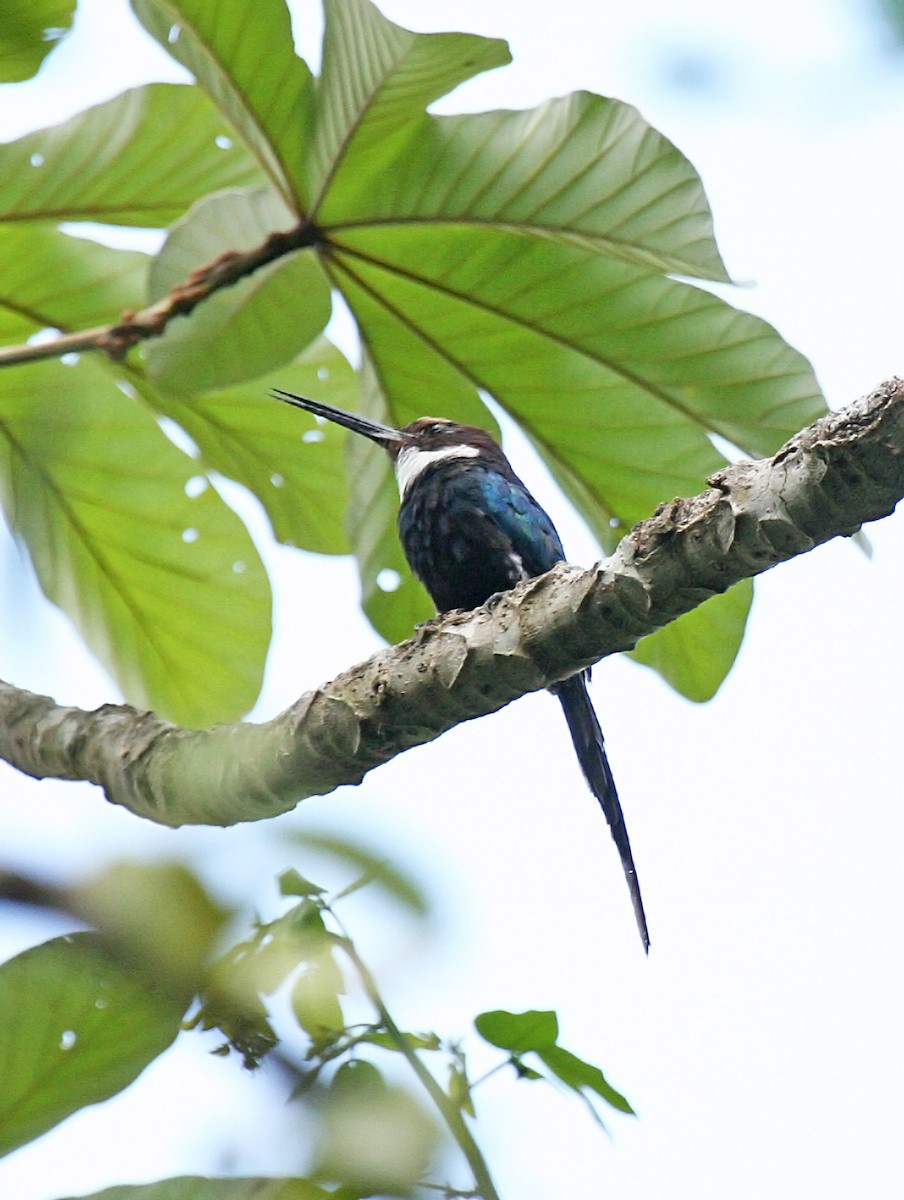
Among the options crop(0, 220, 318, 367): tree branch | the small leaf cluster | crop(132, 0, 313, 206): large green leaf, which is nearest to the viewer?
the small leaf cluster

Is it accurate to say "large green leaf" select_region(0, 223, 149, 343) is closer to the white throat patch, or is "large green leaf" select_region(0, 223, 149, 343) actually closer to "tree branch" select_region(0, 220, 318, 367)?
"tree branch" select_region(0, 220, 318, 367)

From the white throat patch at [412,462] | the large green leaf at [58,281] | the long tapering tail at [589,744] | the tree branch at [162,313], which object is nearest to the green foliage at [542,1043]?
the tree branch at [162,313]

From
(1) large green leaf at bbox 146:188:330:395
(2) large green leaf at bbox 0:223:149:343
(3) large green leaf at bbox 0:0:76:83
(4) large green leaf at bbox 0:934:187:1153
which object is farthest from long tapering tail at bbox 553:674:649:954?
(4) large green leaf at bbox 0:934:187:1153

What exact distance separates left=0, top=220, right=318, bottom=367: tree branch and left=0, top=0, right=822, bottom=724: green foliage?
3 centimetres

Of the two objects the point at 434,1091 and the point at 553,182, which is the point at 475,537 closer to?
the point at 553,182

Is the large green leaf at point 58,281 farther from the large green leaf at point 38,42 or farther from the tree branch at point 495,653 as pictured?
the tree branch at point 495,653

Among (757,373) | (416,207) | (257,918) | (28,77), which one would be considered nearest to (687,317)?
(757,373)

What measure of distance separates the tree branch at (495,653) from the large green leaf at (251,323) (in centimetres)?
62

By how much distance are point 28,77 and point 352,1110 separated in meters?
1.94

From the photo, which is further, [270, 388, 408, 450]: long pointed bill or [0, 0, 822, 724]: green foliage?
[270, 388, 408, 450]: long pointed bill

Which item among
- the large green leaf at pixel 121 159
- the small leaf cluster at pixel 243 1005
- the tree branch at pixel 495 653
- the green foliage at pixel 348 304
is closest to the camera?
the small leaf cluster at pixel 243 1005

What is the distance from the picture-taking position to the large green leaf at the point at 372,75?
2.28 m

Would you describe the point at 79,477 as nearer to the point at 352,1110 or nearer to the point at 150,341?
the point at 150,341

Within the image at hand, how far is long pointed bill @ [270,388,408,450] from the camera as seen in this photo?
297 cm
